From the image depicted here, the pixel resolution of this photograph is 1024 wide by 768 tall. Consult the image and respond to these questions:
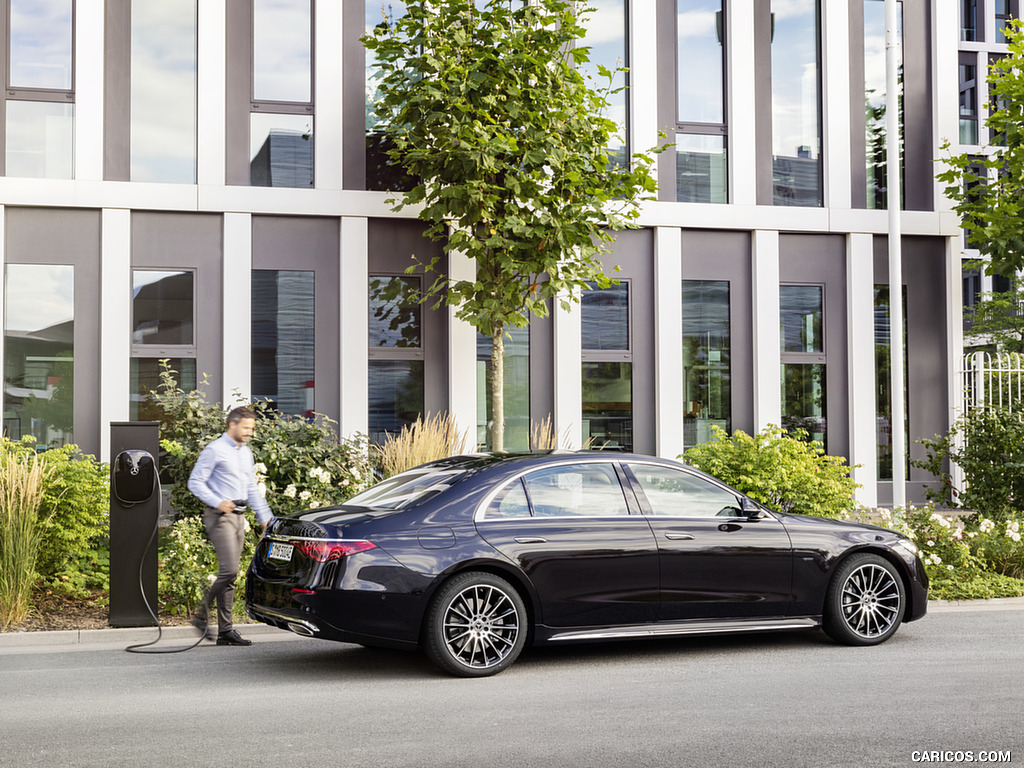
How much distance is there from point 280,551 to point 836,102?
13828 millimetres

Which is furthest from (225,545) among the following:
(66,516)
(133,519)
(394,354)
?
(394,354)

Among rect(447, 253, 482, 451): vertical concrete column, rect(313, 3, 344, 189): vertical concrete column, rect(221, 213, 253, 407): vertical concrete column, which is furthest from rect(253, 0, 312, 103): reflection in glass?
rect(447, 253, 482, 451): vertical concrete column

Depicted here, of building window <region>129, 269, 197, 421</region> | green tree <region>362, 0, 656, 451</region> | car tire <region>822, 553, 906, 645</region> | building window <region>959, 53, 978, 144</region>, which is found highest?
building window <region>959, 53, 978, 144</region>

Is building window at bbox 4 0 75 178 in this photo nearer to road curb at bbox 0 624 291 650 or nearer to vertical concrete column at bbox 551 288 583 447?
vertical concrete column at bbox 551 288 583 447

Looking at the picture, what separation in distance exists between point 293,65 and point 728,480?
354 inches

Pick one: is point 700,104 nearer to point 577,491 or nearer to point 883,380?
point 883,380

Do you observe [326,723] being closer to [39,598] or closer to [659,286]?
[39,598]

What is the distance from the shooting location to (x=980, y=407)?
14.9 meters

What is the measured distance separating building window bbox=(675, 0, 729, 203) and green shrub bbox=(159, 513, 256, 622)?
1005cm

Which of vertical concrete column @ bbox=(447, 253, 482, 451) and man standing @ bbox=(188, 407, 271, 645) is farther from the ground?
vertical concrete column @ bbox=(447, 253, 482, 451)

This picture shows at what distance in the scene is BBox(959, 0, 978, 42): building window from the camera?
4250cm

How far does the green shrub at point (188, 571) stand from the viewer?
31.9ft

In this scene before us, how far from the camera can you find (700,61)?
57.6 feet

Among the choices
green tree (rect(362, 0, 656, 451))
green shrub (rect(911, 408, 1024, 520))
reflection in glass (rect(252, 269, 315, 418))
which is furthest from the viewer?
reflection in glass (rect(252, 269, 315, 418))
